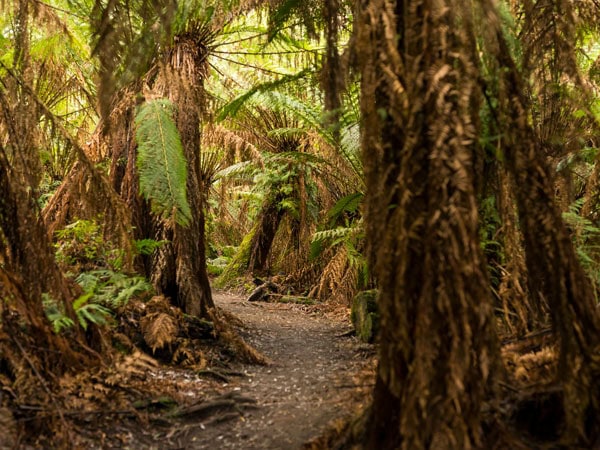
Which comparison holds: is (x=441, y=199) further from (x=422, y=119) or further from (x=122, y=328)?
(x=122, y=328)

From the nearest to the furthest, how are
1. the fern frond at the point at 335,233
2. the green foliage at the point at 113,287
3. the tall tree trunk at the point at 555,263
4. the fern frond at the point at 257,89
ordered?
the tall tree trunk at the point at 555,263 → the green foliage at the point at 113,287 → the fern frond at the point at 257,89 → the fern frond at the point at 335,233

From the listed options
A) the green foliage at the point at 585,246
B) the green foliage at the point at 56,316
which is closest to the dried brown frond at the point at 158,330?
the green foliage at the point at 56,316

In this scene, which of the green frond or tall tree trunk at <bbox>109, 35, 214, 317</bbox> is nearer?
tall tree trunk at <bbox>109, 35, 214, 317</bbox>

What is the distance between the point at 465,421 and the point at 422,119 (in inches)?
37.5

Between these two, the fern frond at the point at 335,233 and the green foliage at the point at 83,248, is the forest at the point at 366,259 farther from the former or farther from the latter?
the fern frond at the point at 335,233

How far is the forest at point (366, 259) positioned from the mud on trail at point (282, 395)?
2 centimetres

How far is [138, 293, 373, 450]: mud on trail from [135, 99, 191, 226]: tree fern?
50.7 inches

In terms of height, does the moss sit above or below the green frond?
below

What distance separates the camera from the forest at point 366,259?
1.67 m

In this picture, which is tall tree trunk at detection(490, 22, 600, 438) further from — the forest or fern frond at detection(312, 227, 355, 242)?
fern frond at detection(312, 227, 355, 242)

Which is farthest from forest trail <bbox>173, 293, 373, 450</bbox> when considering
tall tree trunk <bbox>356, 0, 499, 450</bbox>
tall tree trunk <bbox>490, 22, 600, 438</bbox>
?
tall tree trunk <bbox>490, 22, 600, 438</bbox>

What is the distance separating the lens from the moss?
4945mm

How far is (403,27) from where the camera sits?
1.86 metres

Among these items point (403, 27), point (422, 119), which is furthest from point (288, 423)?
point (403, 27)
